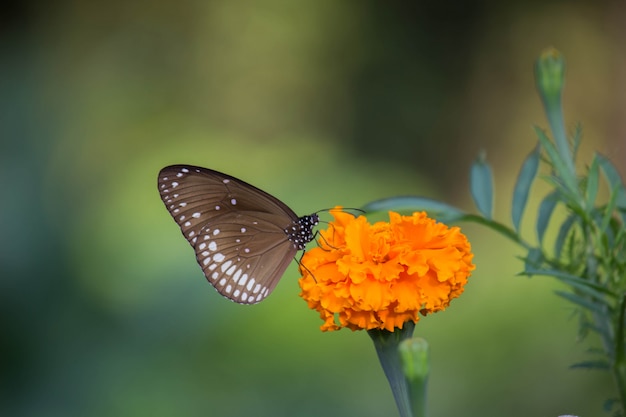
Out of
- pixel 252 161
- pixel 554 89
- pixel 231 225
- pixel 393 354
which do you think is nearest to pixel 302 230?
pixel 231 225

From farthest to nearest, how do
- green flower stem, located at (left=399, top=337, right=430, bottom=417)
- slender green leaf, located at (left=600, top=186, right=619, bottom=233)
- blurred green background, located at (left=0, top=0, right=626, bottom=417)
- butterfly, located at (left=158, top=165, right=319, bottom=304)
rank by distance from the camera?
1. blurred green background, located at (left=0, top=0, right=626, bottom=417)
2. butterfly, located at (left=158, top=165, right=319, bottom=304)
3. slender green leaf, located at (left=600, top=186, right=619, bottom=233)
4. green flower stem, located at (left=399, top=337, right=430, bottom=417)

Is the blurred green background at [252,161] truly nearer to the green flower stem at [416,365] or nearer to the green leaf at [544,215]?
the green leaf at [544,215]

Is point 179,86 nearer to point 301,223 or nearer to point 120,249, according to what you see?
point 120,249

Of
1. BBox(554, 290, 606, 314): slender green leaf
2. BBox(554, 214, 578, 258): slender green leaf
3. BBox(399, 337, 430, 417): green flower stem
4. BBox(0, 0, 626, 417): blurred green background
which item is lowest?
BBox(399, 337, 430, 417): green flower stem

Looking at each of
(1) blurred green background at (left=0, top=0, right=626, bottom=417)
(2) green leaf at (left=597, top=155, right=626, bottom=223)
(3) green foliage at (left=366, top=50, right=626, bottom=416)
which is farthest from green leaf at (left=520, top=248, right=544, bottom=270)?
(1) blurred green background at (left=0, top=0, right=626, bottom=417)

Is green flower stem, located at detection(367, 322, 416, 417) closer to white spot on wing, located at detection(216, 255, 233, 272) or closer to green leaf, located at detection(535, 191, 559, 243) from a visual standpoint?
green leaf, located at detection(535, 191, 559, 243)

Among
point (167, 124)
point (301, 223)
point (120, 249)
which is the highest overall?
point (167, 124)

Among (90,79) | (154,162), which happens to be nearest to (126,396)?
(154,162)

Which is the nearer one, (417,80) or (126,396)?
(126,396)
